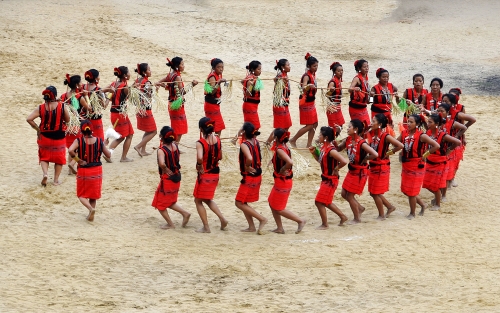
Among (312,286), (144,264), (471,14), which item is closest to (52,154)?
(144,264)

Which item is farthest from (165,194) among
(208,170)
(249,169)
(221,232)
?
(249,169)

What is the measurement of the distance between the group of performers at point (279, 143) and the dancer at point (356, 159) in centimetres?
1

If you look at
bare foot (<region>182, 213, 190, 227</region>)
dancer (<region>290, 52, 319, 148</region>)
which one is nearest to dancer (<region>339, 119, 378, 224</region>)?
bare foot (<region>182, 213, 190, 227</region>)

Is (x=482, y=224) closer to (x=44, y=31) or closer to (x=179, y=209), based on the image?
(x=179, y=209)

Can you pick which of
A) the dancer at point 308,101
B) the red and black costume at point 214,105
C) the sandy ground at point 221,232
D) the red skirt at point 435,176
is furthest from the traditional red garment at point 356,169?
the red and black costume at point 214,105

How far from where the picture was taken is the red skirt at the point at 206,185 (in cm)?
1236

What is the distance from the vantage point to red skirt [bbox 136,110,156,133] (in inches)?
622

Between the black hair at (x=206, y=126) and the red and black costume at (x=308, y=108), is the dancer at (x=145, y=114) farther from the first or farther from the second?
the black hair at (x=206, y=126)

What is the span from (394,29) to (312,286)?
54.7 feet

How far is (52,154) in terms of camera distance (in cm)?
1432

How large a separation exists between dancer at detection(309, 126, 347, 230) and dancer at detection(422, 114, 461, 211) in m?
1.72

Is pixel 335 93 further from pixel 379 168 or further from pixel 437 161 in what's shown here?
pixel 379 168

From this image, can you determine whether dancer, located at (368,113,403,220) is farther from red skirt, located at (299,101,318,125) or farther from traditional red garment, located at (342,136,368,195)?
red skirt, located at (299,101,318,125)

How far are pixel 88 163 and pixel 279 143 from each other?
2.78 metres
